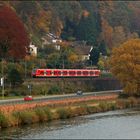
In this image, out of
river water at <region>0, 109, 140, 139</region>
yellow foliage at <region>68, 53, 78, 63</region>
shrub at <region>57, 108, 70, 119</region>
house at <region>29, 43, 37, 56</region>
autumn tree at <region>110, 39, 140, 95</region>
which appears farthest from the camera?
yellow foliage at <region>68, 53, 78, 63</region>

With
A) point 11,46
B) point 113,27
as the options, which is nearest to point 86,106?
point 11,46

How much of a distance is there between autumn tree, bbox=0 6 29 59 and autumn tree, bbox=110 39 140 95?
18.3 metres

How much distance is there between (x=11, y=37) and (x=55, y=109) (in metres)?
35.0

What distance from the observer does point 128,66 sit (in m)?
99.5

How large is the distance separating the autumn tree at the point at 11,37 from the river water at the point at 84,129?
1380 inches

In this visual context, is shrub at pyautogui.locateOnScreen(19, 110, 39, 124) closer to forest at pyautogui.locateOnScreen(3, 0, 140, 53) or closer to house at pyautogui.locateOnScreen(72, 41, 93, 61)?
forest at pyautogui.locateOnScreen(3, 0, 140, 53)

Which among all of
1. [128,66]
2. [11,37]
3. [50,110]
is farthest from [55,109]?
[11,37]

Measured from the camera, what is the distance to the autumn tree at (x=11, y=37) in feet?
339

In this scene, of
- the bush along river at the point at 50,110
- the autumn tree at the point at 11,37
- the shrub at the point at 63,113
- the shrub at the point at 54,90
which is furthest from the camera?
the autumn tree at the point at 11,37

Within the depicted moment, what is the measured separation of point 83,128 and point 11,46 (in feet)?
153

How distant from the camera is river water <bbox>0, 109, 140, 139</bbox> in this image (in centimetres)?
5566

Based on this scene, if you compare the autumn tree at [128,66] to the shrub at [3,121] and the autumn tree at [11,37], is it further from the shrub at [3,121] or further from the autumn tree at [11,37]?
the shrub at [3,121]

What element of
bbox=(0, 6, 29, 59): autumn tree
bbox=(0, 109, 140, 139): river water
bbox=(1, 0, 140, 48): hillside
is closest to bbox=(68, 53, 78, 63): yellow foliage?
bbox=(1, 0, 140, 48): hillside

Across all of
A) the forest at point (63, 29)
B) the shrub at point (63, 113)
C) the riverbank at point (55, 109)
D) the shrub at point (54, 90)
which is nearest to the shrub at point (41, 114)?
the riverbank at point (55, 109)
